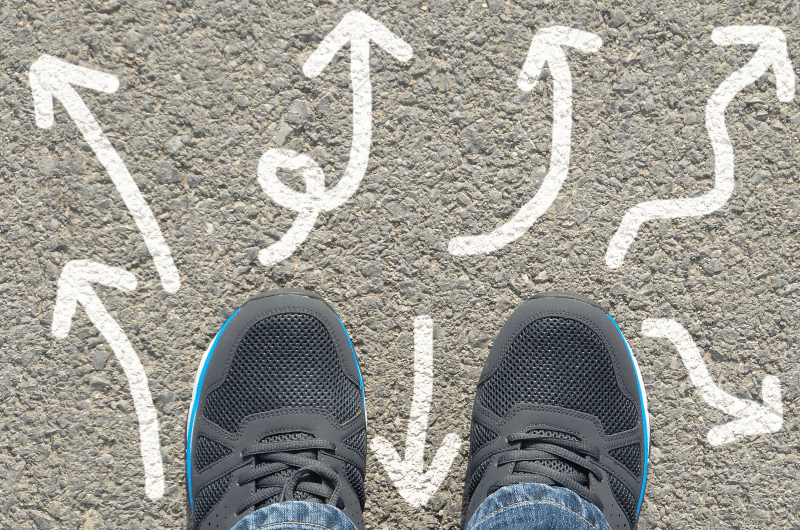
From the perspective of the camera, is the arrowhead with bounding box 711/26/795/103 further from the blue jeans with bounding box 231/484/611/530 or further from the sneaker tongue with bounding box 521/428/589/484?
the blue jeans with bounding box 231/484/611/530

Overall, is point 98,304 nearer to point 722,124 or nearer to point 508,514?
point 508,514

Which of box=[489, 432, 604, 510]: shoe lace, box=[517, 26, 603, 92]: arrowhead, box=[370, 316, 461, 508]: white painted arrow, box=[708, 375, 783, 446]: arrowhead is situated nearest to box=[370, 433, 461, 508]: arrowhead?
box=[370, 316, 461, 508]: white painted arrow

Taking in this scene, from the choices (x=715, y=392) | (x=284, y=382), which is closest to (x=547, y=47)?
(x=715, y=392)

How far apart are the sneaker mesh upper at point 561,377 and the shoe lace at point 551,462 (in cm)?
8

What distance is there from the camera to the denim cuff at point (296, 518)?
1345 mm

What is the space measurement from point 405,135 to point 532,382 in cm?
72

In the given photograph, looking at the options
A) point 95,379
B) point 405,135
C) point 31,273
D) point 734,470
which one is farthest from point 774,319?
point 31,273

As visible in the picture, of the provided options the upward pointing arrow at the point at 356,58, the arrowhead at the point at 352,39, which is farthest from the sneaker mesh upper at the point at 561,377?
the arrowhead at the point at 352,39

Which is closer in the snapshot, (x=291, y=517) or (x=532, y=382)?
(x=291, y=517)

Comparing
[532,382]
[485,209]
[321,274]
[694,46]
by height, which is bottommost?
[532,382]

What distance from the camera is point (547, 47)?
1.52 meters

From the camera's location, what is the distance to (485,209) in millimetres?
1504

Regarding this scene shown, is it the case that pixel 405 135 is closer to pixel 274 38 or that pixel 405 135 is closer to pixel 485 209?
pixel 485 209

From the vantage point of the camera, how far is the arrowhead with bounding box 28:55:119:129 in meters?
1.49
